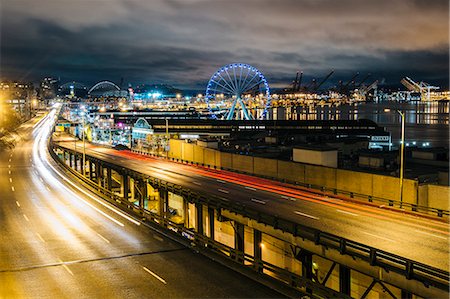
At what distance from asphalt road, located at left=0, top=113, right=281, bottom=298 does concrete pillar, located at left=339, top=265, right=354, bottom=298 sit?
515 cm

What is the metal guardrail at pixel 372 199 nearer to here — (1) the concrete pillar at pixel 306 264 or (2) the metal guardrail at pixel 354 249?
(1) the concrete pillar at pixel 306 264

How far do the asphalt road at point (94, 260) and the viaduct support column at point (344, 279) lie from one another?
203 inches

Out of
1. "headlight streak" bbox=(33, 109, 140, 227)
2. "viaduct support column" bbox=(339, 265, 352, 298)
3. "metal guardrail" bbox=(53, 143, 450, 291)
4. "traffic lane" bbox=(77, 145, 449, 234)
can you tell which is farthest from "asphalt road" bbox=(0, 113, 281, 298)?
"traffic lane" bbox=(77, 145, 449, 234)

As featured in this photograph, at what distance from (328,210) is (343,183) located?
8.79 metres

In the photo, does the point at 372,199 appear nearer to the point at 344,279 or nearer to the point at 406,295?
the point at 344,279

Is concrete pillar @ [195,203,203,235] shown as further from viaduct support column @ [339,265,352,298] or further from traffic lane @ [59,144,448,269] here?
viaduct support column @ [339,265,352,298]

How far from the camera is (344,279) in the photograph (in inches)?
871

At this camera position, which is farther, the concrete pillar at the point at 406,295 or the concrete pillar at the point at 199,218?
the concrete pillar at the point at 199,218

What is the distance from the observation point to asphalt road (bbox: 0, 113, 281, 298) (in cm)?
1872

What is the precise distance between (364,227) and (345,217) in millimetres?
2627

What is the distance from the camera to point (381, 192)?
34500 millimetres

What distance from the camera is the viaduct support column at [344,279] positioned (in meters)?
22.0

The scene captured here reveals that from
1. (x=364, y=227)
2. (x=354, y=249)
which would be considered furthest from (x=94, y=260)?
(x=364, y=227)

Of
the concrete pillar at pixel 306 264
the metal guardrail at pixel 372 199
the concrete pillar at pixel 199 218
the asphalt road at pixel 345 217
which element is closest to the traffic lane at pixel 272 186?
the asphalt road at pixel 345 217
